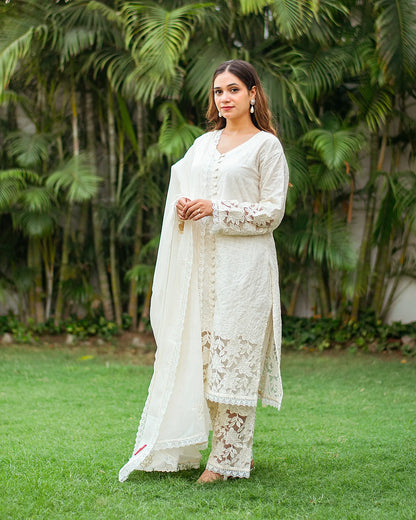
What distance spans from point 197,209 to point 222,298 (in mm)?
367

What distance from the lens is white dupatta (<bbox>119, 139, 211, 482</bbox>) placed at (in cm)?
276

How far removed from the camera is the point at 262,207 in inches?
108

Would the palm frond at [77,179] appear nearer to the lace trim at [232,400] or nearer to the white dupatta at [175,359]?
the white dupatta at [175,359]

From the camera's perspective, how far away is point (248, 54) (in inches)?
234

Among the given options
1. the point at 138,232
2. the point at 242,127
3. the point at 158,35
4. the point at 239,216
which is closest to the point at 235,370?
the point at 239,216

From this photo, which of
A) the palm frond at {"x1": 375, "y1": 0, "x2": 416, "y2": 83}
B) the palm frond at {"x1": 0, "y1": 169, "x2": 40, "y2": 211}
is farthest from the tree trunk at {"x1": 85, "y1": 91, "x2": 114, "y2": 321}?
the palm frond at {"x1": 375, "y1": 0, "x2": 416, "y2": 83}

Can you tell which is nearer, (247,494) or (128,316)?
(247,494)

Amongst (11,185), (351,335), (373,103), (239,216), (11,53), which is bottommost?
(351,335)

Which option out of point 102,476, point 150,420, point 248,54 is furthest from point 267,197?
point 248,54

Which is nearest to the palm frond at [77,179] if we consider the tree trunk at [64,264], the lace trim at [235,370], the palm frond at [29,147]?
the palm frond at [29,147]

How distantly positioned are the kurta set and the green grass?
19cm

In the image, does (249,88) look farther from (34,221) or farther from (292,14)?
(34,221)

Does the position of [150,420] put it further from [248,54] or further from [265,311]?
[248,54]

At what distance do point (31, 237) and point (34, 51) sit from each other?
5.83ft
